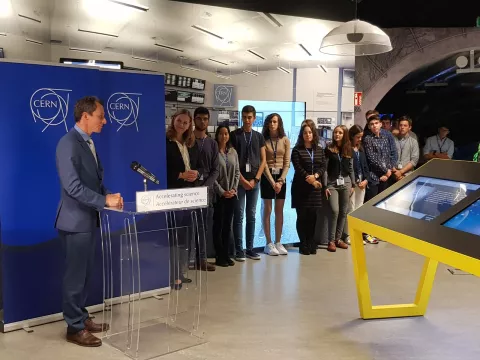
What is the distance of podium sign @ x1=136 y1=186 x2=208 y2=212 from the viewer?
3.25 meters

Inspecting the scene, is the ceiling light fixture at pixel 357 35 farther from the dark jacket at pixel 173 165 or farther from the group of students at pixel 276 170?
the dark jacket at pixel 173 165

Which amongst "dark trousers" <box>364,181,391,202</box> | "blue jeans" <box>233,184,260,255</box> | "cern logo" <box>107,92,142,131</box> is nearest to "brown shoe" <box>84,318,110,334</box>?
"cern logo" <box>107,92,142,131</box>

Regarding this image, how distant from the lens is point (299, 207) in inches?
246

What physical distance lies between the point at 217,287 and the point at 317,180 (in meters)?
2.03

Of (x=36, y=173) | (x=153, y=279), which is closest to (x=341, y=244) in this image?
(x=153, y=279)

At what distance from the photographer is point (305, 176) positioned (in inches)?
241

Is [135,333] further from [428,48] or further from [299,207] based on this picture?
[428,48]

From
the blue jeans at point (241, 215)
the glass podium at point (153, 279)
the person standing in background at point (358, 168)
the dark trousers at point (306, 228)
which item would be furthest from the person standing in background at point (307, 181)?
the glass podium at point (153, 279)

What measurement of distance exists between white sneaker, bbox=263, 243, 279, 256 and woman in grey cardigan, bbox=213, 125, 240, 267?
0.64 meters

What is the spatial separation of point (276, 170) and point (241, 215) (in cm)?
73

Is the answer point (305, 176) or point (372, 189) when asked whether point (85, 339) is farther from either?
point (372, 189)

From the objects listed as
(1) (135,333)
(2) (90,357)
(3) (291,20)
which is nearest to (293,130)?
(3) (291,20)

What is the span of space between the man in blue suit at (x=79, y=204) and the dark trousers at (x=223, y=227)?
2.19 m

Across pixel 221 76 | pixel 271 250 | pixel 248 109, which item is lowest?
pixel 271 250
